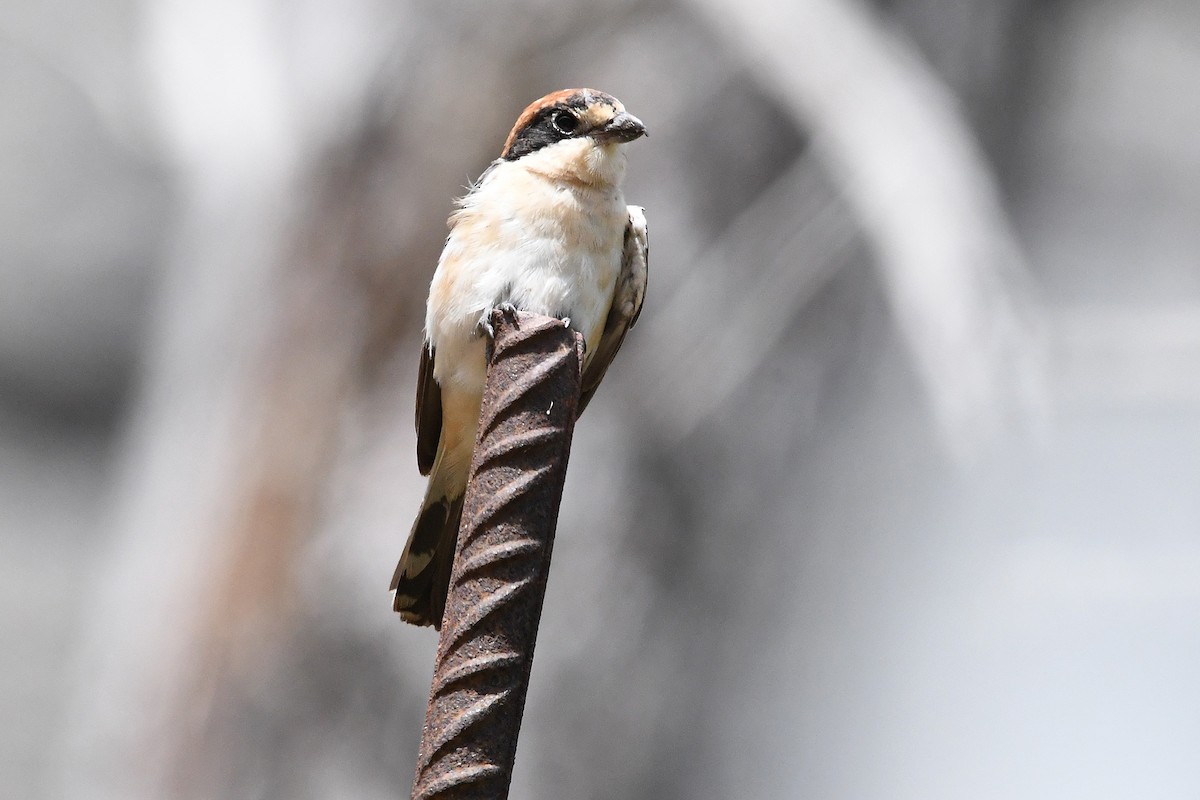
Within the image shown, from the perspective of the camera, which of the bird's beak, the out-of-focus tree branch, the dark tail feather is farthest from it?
the out-of-focus tree branch

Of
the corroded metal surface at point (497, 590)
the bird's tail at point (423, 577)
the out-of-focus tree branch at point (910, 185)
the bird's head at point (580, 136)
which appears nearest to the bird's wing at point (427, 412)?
the bird's tail at point (423, 577)

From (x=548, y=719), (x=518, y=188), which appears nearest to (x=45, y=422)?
(x=548, y=719)

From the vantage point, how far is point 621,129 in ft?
5.53

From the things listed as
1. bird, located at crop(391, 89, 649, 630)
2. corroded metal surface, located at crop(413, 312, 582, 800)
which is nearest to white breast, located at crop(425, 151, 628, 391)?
bird, located at crop(391, 89, 649, 630)

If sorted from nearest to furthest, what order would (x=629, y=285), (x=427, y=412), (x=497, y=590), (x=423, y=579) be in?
(x=497, y=590)
(x=423, y=579)
(x=629, y=285)
(x=427, y=412)

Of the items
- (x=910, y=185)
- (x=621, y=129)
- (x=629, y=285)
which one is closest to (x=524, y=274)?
(x=629, y=285)

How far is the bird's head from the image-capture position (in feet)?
5.55

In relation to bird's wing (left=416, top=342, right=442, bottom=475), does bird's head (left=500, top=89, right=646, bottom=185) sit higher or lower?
higher

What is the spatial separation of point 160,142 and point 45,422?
1.04 meters

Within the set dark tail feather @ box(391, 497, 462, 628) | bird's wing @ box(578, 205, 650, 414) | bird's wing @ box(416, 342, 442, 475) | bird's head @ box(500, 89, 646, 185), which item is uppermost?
bird's head @ box(500, 89, 646, 185)

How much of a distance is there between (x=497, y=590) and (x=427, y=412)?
2.85 ft

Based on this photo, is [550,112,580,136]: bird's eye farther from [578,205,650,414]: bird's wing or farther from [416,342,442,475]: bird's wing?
[416,342,442,475]: bird's wing

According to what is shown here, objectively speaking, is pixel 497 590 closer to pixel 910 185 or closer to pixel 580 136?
pixel 580 136

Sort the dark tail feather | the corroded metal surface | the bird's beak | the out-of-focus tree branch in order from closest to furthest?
the corroded metal surface
the dark tail feather
the bird's beak
the out-of-focus tree branch
